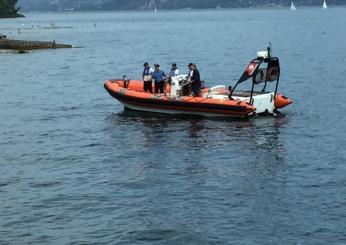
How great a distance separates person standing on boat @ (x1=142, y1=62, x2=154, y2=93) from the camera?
37.8 m

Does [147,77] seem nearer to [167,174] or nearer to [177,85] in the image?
[177,85]

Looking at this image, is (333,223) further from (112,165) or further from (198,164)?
(112,165)

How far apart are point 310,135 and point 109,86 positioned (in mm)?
13639

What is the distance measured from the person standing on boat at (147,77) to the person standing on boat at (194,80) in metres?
2.90

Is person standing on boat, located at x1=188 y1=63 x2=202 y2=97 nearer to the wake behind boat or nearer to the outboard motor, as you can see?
the wake behind boat

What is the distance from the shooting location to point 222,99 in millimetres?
35281

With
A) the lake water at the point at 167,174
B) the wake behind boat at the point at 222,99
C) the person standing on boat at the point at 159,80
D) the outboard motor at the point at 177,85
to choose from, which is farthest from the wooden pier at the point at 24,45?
the outboard motor at the point at 177,85

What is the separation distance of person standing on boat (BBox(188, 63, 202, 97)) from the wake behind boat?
0.44 metres

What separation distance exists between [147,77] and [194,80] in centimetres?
347

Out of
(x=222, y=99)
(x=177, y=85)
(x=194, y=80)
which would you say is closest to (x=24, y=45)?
(x=177, y=85)

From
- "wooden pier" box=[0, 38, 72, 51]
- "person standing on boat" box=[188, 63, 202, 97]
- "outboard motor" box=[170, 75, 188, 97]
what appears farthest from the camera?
"wooden pier" box=[0, 38, 72, 51]

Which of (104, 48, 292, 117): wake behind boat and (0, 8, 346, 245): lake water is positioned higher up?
(104, 48, 292, 117): wake behind boat

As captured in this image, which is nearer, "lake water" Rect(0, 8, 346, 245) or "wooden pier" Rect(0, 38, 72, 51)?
"lake water" Rect(0, 8, 346, 245)

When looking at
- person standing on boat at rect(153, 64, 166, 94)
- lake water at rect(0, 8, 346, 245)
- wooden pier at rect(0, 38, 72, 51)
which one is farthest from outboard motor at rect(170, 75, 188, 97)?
wooden pier at rect(0, 38, 72, 51)
